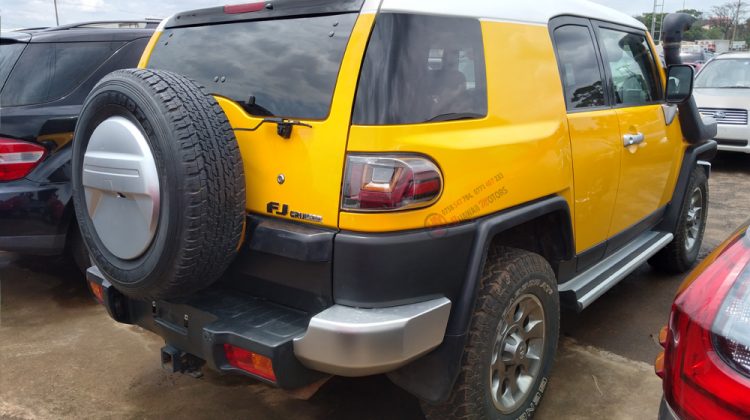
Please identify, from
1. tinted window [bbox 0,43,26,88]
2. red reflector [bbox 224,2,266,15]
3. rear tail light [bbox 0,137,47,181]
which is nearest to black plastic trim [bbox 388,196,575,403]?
red reflector [bbox 224,2,266,15]

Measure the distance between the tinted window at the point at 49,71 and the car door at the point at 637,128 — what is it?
3.44 meters

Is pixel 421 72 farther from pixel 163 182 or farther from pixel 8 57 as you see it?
pixel 8 57

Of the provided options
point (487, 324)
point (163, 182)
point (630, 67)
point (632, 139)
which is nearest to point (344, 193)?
point (163, 182)

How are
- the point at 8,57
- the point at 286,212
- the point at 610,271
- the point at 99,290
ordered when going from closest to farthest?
1. the point at 286,212
2. the point at 99,290
3. the point at 610,271
4. the point at 8,57

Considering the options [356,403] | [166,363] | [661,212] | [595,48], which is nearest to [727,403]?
[356,403]

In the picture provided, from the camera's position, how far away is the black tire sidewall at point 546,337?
7.96 feet

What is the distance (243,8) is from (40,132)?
2.10m

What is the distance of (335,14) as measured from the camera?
89.9 inches

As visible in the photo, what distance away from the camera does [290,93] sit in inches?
91.4

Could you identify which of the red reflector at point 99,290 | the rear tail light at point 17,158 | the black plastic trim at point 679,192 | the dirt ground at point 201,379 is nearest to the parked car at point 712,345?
the dirt ground at point 201,379

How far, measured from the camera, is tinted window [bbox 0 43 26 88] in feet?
13.5

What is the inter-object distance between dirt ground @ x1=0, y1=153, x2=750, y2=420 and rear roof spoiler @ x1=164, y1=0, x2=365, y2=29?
1.83 metres

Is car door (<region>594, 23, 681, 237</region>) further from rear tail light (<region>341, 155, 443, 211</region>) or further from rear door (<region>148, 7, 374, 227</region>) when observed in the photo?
rear door (<region>148, 7, 374, 227</region>)

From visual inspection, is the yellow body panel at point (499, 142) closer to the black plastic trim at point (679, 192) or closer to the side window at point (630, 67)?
the side window at point (630, 67)
